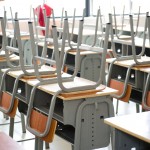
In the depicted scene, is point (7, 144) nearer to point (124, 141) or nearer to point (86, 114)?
point (124, 141)

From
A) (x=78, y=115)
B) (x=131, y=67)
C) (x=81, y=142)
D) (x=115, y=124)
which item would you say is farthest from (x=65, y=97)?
(x=131, y=67)

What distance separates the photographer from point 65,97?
2.85 metres

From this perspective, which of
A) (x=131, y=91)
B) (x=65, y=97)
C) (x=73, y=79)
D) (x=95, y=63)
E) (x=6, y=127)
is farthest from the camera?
(x=95, y=63)

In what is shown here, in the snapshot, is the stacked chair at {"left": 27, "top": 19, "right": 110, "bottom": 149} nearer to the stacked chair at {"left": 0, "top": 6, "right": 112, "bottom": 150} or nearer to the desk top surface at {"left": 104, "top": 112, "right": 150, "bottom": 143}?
the stacked chair at {"left": 0, "top": 6, "right": 112, "bottom": 150}

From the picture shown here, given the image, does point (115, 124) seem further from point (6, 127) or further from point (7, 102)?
point (6, 127)

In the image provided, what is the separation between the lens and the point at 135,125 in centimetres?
213

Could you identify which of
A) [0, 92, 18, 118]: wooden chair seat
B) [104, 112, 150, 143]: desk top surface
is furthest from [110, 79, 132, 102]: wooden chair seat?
[104, 112, 150, 143]: desk top surface

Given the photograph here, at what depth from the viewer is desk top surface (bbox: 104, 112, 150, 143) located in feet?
6.56

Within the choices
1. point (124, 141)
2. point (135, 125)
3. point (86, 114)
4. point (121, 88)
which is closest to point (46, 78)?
point (86, 114)

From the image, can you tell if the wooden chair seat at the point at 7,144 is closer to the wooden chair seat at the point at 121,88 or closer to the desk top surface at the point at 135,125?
the desk top surface at the point at 135,125

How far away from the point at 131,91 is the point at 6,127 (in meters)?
1.41

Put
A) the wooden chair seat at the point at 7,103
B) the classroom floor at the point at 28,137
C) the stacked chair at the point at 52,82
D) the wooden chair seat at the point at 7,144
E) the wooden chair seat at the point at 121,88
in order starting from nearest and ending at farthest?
the wooden chair seat at the point at 7,144 < the stacked chair at the point at 52,82 < the wooden chair seat at the point at 7,103 < the wooden chair seat at the point at 121,88 < the classroom floor at the point at 28,137

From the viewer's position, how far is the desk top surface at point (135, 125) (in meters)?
2.00

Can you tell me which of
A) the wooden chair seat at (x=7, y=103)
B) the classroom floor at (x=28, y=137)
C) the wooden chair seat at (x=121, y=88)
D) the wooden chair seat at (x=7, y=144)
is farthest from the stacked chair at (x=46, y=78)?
the wooden chair seat at (x=7, y=144)
